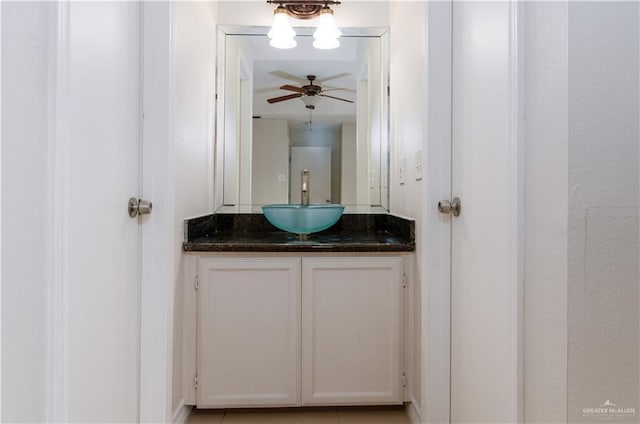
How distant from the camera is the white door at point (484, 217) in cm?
104

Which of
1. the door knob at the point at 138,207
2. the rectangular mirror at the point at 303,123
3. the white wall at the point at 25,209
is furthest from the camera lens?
the rectangular mirror at the point at 303,123

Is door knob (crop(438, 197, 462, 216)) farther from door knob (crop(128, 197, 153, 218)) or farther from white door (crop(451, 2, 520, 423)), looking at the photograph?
door knob (crop(128, 197, 153, 218))

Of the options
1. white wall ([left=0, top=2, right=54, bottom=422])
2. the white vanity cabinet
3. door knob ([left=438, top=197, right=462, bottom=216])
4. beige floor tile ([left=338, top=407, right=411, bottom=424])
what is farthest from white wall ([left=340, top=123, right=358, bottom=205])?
white wall ([left=0, top=2, right=54, bottom=422])

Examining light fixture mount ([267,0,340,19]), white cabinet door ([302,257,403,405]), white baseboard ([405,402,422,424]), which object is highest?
light fixture mount ([267,0,340,19])

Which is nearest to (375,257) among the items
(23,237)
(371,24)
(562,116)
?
(562,116)

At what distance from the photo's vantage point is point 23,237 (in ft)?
2.73

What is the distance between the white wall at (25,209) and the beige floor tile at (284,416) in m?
1.02

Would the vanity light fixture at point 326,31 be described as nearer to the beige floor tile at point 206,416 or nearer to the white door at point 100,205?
the white door at point 100,205

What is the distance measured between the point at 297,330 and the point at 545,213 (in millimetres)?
1131

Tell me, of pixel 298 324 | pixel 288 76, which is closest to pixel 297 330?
pixel 298 324

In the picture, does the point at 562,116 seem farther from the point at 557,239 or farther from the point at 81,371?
the point at 81,371

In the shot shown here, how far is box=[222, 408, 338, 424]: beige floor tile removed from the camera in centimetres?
175

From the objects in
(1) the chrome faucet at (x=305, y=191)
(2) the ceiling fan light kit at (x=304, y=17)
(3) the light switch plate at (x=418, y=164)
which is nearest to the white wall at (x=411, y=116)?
(3) the light switch plate at (x=418, y=164)

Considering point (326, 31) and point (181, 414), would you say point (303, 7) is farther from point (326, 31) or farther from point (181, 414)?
point (181, 414)
